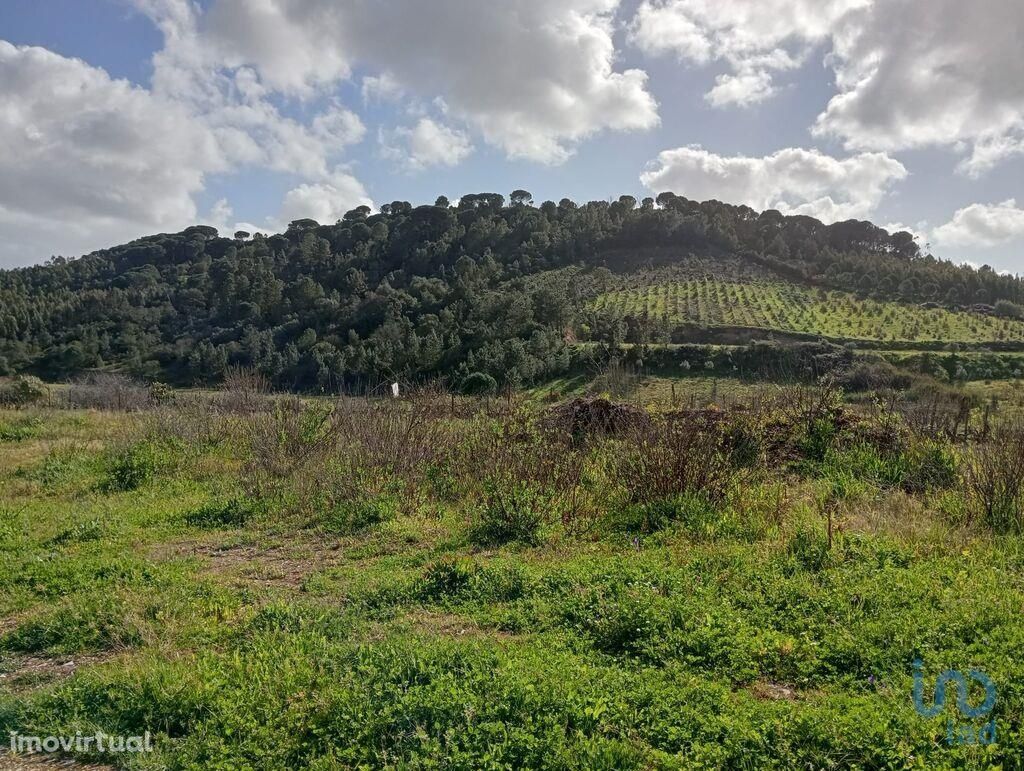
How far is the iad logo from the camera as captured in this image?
274 cm

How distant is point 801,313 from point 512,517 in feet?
169

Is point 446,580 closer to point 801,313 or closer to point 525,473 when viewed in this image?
point 525,473

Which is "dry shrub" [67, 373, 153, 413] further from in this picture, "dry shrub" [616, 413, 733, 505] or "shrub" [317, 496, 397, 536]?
"dry shrub" [616, 413, 733, 505]

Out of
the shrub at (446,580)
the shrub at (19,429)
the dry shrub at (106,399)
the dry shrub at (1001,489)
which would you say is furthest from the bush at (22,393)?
the dry shrub at (1001,489)

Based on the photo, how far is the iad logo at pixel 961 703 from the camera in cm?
274

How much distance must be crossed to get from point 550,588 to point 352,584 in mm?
1759

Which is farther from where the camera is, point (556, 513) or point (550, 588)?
point (556, 513)

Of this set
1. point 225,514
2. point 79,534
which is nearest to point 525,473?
point 225,514

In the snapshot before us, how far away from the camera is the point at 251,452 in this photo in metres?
9.95

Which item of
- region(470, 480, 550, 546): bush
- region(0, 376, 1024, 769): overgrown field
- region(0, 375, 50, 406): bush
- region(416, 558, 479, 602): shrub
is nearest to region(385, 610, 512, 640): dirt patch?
region(0, 376, 1024, 769): overgrown field

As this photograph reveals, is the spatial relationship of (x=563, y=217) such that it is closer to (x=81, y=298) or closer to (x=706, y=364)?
(x=706, y=364)

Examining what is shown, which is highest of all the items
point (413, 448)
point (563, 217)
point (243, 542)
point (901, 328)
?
point (563, 217)

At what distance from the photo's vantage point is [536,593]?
4738mm

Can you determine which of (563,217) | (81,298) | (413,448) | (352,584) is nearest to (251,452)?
(413,448)
